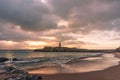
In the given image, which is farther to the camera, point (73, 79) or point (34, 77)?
point (73, 79)

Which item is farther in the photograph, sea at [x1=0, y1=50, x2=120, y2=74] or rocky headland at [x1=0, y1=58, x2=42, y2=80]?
sea at [x1=0, y1=50, x2=120, y2=74]

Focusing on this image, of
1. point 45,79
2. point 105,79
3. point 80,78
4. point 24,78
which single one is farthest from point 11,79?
point 105,79

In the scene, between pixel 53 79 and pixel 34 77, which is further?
pixel 53 79

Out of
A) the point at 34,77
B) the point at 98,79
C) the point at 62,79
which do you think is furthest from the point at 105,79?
the point at 34,77

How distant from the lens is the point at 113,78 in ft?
64.3

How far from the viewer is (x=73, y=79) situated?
1947 cm

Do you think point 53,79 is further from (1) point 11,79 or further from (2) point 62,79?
(1) point 11,79

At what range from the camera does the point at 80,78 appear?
2002 cm

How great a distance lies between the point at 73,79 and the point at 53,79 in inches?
77.3

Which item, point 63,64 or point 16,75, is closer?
point 16,75

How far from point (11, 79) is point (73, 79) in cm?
639

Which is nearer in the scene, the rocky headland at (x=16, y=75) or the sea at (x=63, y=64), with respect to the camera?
the rocky headland at (x=16, y=75)

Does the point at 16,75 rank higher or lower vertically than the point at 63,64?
higher

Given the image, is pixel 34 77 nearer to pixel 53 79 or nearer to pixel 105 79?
pixel 53 79
